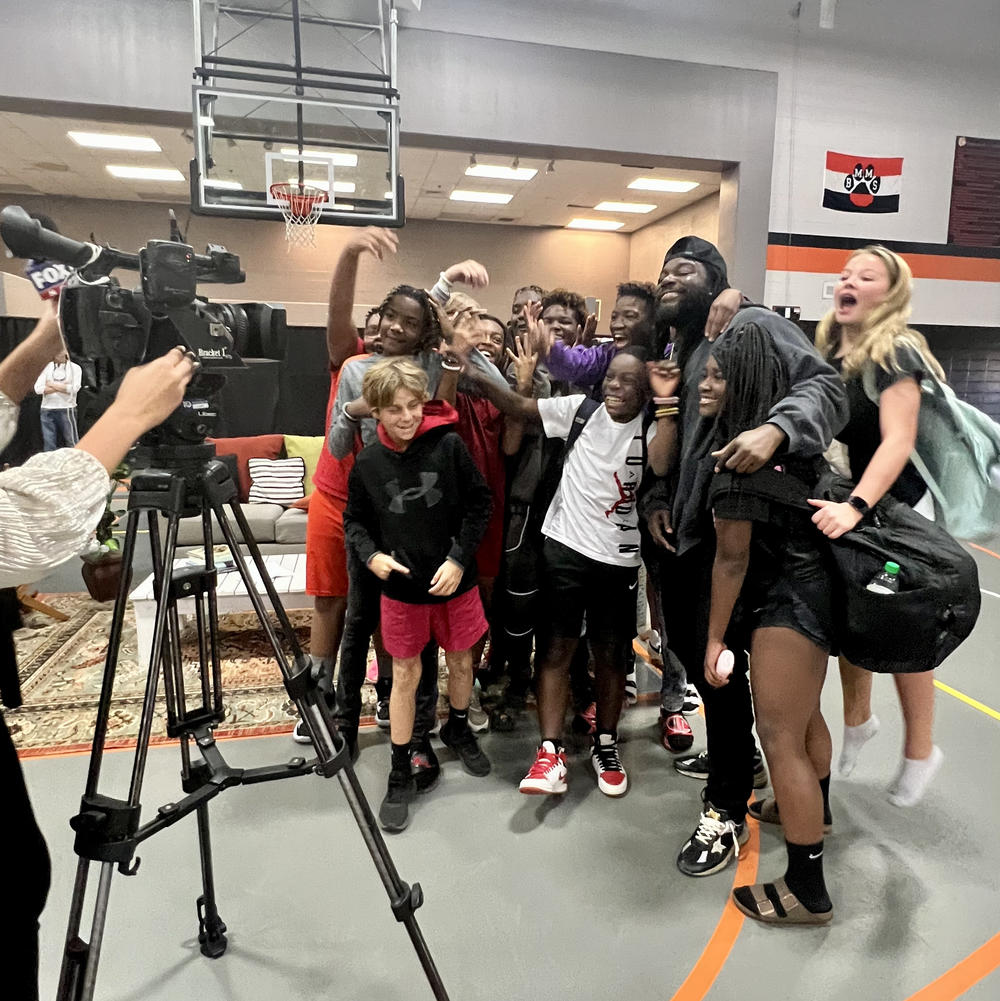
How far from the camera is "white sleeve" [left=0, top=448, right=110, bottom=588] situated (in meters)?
0.75

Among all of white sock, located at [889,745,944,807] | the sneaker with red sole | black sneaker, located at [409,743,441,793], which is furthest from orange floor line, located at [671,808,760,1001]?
black sneaker, located at [409,743,441,793]

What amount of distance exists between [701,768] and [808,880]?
2.23 ft

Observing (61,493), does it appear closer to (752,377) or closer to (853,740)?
(752,377)

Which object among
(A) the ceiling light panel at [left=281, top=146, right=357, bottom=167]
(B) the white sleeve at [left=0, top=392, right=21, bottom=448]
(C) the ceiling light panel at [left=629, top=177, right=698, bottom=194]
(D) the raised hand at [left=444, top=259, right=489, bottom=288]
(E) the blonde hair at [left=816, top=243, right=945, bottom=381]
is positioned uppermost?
(C) the ceiling light panel at [left=629, top=177, right=698, bottom=194]

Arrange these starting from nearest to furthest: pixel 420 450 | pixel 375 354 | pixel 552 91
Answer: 1. pixel 420 450
2. pixel 375 354
3. pixel 552 91

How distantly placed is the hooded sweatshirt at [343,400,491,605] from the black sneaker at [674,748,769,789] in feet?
3.33

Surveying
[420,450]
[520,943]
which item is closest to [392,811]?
[520,943]

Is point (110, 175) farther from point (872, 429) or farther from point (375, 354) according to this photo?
point (872, 429)

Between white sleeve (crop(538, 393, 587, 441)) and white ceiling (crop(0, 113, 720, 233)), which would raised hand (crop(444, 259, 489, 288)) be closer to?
white sleeve (crop(538, 393, 587, 441))

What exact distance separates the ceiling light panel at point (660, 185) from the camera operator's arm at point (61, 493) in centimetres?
770

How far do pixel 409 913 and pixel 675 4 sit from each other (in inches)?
231

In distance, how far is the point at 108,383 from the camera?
3.51 feet

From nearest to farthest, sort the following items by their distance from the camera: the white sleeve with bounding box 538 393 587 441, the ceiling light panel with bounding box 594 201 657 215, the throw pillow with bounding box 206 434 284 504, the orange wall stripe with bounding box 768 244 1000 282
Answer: the white sleeve with bounding box 538 393 587 441, the throw pillow with bounding box 206 434 284 504, the orange wall stripe with bounding box 768 244 1000 282, the ceiling light panel with bounding box 594 201 657 215

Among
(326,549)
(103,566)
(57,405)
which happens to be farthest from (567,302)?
(57,405)
